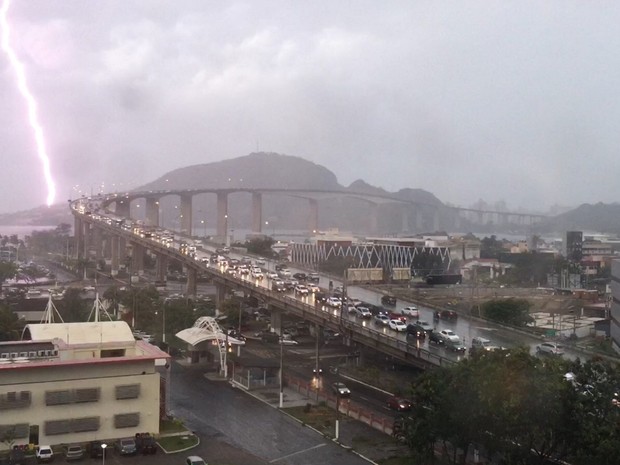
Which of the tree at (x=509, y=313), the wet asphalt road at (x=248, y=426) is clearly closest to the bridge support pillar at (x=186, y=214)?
the tree at (x=509, y=313)

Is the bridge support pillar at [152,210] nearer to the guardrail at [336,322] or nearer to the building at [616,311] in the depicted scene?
the guardrail at [336,322]

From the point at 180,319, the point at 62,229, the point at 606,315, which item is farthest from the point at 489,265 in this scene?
the point at 62,229

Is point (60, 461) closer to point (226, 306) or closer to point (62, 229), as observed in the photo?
point (226, 306)

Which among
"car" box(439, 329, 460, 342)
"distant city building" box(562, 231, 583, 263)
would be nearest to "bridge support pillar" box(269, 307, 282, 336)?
"car" box(439, 329, 460, 342)

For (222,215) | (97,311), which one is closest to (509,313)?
(97,311)

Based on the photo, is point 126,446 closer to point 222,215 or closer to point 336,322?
point 336,322

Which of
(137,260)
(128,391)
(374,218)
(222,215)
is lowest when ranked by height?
(137,260)
